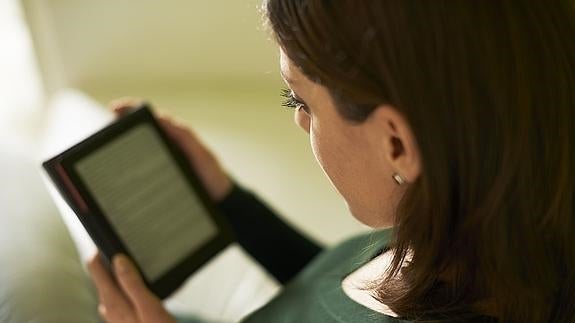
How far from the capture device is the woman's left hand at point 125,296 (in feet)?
2.47

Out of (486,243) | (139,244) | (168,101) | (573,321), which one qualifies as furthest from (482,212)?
(168,101)

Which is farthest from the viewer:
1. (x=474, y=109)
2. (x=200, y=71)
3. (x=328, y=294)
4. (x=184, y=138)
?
(x=200, y=71)

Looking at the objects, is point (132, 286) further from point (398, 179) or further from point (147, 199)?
point (398, 179)

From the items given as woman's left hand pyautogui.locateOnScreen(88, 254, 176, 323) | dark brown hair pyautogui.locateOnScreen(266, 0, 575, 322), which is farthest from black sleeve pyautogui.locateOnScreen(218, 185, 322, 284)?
dark brown hair pyautogui.locateOnScreen(266, 0, 575, 322)

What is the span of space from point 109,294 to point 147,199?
0.12 meters

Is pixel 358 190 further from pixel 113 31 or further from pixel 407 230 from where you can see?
pixel 113 31

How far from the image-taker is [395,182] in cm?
58

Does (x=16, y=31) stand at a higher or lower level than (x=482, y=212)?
higher

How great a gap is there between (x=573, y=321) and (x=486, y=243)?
0.14 m

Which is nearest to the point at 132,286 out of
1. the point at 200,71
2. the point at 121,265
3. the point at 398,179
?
the point at 121,265

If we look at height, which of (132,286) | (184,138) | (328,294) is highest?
(184,138)

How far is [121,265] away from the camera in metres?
0.75

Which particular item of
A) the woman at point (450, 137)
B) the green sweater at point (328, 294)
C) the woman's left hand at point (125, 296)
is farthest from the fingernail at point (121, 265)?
the woman at point (450, 137)

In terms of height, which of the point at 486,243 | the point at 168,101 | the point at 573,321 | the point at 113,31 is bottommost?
the point at 573,321
